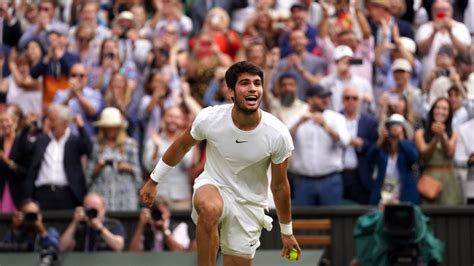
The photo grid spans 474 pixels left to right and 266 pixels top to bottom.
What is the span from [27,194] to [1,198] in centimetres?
50

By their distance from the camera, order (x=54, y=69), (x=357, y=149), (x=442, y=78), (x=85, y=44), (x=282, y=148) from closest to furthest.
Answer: (x=282, y=148)
(x=357, y=149)
(x=442, y=78)
(x=54, y=69)
(x=85, y=44)

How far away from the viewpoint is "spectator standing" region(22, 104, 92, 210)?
17.2m

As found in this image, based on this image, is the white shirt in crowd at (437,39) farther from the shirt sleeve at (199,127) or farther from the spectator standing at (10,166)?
the shirt sleeve at (199,127)

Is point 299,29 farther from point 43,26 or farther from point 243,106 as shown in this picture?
point 243,106

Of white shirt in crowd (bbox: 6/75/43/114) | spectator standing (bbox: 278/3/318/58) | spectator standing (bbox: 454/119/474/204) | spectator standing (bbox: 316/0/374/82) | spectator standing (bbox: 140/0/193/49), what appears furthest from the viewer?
spectator standing (bbox: 140/0/193/49)

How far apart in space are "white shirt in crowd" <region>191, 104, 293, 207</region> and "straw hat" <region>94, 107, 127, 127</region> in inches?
235

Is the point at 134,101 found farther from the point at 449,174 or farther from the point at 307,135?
the point at 449,174

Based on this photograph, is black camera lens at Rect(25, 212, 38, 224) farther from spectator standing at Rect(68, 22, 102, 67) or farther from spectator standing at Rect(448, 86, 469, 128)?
spectator standing at Rect(448, 86, 469, 128)

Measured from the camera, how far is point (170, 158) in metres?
11.2

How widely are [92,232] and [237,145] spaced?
5379 mm

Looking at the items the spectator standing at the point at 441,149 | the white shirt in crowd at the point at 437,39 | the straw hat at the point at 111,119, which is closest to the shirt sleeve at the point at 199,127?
the spectator standing at the point at 441,149

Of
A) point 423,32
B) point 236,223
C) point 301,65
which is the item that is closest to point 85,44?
point 301,65

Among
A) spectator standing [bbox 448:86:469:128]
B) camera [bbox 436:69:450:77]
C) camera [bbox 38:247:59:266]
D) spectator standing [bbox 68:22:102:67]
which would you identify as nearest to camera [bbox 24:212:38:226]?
camera [bbox 38:247:59:266]

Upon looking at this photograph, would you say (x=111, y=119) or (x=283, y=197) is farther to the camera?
(x=111, y=119)
